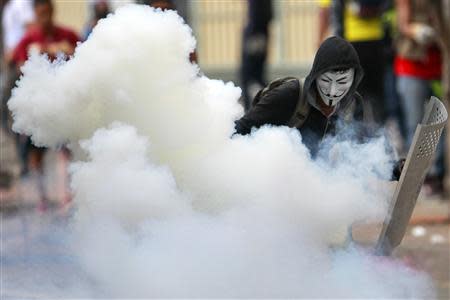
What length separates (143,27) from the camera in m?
4.41

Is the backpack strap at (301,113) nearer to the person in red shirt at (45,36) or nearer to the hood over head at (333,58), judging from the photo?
the hood over head at (333,58)

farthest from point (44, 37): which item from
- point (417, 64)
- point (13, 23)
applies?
point (417, 64)

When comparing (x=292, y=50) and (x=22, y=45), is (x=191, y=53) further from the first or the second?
(x=292, y=50)

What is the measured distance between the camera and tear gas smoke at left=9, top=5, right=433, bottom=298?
4363 mm

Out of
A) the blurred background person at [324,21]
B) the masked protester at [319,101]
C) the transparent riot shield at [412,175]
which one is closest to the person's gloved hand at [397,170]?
the masked protester at [319,101]

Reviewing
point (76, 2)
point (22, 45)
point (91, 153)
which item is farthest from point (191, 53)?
point (76, 2)

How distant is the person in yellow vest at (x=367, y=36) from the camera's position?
886 cm

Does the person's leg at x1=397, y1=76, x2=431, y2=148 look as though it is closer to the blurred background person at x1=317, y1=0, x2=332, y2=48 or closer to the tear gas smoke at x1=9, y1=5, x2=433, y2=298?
the blurred background person at x1=317, y1=0, x2=332, y2=48

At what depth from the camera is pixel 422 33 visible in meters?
8.69

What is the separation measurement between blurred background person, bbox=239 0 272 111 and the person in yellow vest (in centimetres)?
136

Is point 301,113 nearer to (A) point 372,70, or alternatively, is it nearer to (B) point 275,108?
(B) point 275,108

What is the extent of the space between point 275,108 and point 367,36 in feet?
14.1

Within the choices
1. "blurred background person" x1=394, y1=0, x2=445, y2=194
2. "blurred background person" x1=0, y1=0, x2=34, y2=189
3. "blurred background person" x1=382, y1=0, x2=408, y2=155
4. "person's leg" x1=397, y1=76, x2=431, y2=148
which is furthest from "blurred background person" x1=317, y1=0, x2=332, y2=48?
"blurred background person" x1=0, y1=0, x2=34, y2=189

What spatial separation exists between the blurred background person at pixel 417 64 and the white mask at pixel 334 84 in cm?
413
